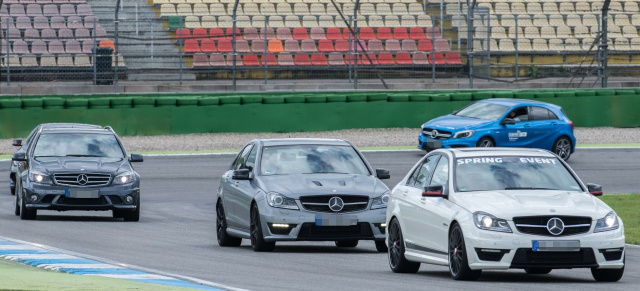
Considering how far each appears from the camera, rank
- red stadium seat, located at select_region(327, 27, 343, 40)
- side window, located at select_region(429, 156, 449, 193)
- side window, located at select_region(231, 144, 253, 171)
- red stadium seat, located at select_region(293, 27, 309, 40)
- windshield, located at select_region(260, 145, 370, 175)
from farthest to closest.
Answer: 1. red stadium seat, located at select_region(293, 27, 309, 40)
2. red stadium seat, located at select_region(327, 27, 343, 40)
3. side window, located at select_region(231, 144, 253, 171)
4. windshield, located at select_region(260, 145, 370, 175)
5. side window, located at select_region(429, 156, 449, 193)

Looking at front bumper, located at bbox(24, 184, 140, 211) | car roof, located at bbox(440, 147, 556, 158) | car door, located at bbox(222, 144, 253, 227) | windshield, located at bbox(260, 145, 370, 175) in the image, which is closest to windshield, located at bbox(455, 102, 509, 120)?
front bumper, located at bbox(24, 184, 140, 211)

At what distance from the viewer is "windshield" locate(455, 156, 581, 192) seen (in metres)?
12.4

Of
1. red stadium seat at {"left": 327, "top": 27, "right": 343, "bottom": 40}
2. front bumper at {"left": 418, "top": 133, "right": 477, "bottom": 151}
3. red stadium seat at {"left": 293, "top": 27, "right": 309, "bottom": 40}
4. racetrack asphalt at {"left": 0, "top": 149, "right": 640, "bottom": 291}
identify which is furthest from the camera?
red stadium seat at {"left": 293, "top": 27, "right": 309, "bottom": 40}

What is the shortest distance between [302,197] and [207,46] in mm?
21326

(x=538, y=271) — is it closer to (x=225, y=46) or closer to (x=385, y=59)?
(x=225, y=46)

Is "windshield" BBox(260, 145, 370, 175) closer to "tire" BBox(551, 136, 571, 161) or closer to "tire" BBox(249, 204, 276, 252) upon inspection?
"tire" BBox(249, 204, 276, 252)

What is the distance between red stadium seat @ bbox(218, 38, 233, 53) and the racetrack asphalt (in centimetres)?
925

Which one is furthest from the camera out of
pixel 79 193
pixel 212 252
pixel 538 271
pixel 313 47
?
pixel 313 47

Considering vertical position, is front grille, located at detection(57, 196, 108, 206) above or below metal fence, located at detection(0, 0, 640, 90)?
below

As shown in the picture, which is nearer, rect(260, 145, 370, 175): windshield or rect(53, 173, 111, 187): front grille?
rect(260, 145, 370, 175): windshield

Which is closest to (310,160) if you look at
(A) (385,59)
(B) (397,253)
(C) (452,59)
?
(B) (397,253)

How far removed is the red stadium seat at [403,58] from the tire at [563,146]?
8552mm

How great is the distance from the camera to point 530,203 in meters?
11.6

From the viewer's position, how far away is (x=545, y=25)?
39.4 metres
